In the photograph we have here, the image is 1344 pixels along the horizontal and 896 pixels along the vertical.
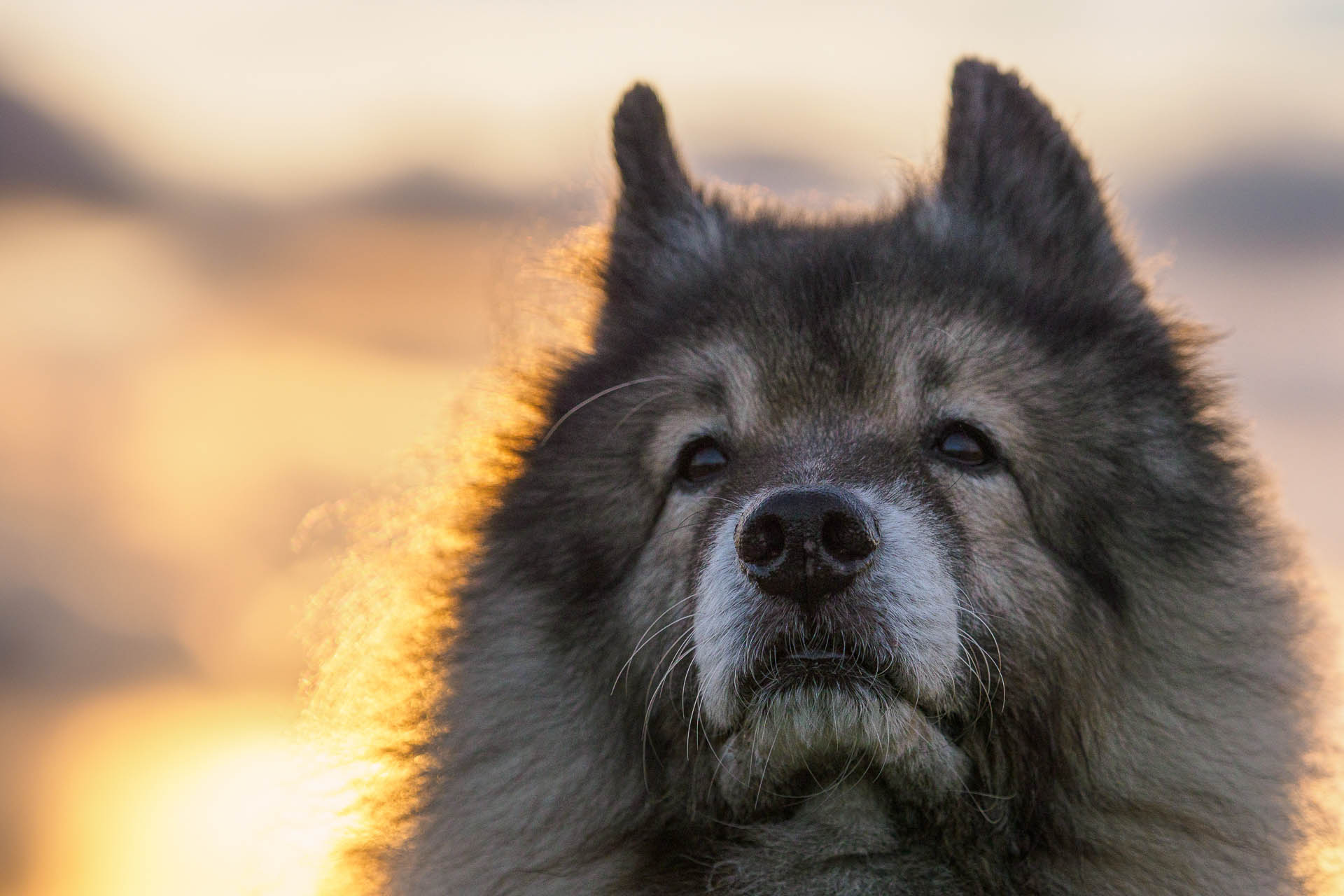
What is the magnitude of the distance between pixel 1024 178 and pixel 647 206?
1.37 m

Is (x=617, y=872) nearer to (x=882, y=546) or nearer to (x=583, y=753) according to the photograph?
(x=583, y=753)

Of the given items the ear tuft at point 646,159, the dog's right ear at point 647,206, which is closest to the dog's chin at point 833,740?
the dog's right ear at point 647,206

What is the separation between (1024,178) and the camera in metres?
5.26

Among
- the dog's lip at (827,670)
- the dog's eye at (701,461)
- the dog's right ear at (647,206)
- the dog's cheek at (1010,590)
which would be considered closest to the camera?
the dog's lip at (827,670)

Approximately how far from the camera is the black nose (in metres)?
3.93

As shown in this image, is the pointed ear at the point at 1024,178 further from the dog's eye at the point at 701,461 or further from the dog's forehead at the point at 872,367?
the dog's eye at the point at 701,461

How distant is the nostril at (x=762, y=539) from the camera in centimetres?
396

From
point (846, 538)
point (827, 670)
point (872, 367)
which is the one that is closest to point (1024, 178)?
point (872, 367)

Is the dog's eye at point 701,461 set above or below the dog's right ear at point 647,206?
below

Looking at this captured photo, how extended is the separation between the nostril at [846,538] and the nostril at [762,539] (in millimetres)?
115

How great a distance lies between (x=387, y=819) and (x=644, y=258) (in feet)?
7.20

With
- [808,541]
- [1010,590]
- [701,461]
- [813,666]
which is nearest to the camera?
[808,541]

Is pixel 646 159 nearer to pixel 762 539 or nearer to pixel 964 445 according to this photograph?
pixel 964 445

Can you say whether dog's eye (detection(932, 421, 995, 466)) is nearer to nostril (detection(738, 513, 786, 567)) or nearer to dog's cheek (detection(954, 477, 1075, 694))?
dog's cheek (detection(954, 477, 1075, 694))
